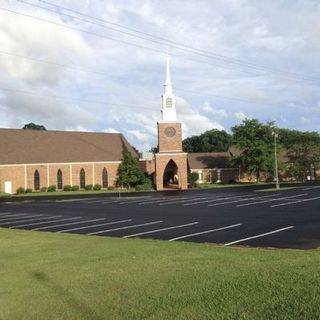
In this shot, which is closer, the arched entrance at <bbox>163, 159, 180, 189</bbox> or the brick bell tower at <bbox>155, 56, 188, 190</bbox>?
the brick bell tower at <bbox>155, 56, 188, 190</bbox>

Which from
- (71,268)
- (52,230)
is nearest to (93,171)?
(52,230)

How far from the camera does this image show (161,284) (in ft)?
28.6

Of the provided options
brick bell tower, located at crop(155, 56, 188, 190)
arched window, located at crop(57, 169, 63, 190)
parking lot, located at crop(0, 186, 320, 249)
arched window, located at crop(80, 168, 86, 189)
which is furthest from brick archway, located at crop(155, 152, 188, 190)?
parking lot, located at crop(0, 186, 320, 249)

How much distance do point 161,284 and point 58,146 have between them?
6697 cm

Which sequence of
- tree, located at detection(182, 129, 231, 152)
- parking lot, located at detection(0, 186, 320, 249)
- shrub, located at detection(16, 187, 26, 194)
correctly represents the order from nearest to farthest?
1. parking lot, located at detection(0, 186, 320, 249)
2. shrub, located at detection(16, 187, 26, 194)
3. tree, located at detection(182, 129, 231, 152)

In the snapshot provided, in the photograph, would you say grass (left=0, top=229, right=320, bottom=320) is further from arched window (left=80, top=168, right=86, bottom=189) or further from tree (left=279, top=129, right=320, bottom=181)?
tree (left=279, top=129, right=320, bottom=181)

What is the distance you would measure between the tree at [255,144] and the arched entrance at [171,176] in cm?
1085

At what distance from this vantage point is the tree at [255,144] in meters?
77.1

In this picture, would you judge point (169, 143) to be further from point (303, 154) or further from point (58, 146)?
point (303, 154)

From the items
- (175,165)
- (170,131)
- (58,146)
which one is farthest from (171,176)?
(58,146)

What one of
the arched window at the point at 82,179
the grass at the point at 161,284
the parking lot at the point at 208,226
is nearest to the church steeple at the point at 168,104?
the arched window at the point at 82,179

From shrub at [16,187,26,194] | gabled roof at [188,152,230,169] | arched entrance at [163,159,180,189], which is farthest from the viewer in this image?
gabled roof at [188,152,230,169]

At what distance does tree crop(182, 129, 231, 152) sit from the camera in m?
135

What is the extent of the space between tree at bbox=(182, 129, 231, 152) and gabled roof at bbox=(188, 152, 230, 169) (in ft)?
138
